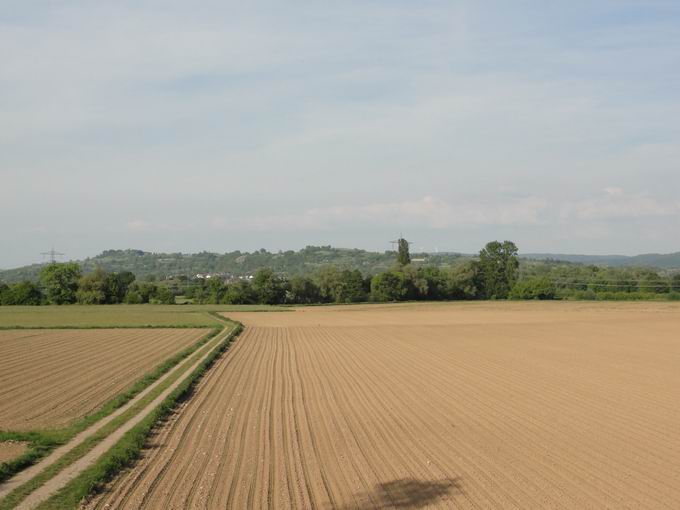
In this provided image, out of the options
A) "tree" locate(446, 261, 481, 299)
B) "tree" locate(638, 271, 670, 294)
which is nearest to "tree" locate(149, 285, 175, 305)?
"tree" locate(446, 261, 481, 299)

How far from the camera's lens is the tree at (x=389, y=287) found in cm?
12244

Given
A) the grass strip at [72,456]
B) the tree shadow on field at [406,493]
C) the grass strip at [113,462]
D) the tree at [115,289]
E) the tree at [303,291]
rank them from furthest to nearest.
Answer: the tree at [115,289]
the tree at [303,291]
the grass strip at [72,456]
the grass strip at [113,462]
the tree shadow on field at [406,493]

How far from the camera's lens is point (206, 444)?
14516mm

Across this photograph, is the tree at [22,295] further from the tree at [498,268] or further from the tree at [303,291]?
the tree at [498,268]

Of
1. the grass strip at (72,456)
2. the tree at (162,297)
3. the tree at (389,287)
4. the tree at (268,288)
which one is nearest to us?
the grass strip at (72,456)

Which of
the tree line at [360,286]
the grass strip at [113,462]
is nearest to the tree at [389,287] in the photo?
the tree line at [360,286]

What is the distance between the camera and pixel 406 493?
10922 millimetres

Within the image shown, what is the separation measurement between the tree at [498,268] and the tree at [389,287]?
16714mm

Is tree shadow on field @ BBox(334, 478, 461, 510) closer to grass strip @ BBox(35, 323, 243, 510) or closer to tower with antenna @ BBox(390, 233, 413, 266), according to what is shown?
grass strip @ BBox(35, 323, 243, 510)

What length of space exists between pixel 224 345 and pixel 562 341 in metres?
20.9

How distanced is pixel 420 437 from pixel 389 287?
10761cm

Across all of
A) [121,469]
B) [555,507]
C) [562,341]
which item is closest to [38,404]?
[121,469]

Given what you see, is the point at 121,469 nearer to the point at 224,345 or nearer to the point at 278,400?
the point at 278,400

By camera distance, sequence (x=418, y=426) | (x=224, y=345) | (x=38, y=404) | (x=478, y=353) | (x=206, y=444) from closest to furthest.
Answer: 1. (x=206, y=444)
2. (x=418, y=426)
3. (x=38, y=404)
4. (x=478, y=353)
5. (x=224, y=345)
